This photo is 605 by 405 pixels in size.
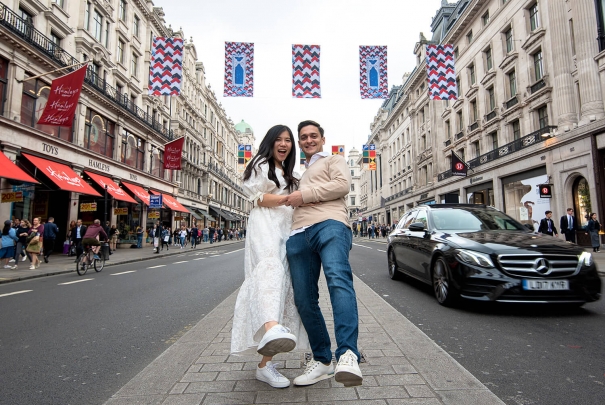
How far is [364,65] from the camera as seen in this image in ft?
45.5

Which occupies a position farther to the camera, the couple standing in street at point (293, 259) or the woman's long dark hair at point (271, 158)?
the woman's long dark hair at point (271, 158)

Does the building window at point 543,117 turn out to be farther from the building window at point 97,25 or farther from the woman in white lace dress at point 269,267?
the building window at point 97,25

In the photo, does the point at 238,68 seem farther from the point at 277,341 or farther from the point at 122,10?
the point at 122,10

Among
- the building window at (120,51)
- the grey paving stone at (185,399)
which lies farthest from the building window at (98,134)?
the grey paving stone at (185,399)

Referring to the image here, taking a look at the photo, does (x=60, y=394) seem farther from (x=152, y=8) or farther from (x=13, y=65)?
(x=152, y=8)

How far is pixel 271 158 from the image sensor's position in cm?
269

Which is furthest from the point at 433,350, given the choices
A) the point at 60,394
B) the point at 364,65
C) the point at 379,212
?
the point at 379,212

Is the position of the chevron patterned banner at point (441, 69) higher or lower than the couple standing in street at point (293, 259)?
higher

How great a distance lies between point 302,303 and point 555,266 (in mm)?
3851

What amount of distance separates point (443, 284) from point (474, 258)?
81 centimetres

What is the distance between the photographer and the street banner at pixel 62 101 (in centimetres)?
1436

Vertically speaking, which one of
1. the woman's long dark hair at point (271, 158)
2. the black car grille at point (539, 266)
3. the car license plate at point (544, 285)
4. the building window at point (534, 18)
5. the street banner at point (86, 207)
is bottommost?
the car license plate at point (544, 285)

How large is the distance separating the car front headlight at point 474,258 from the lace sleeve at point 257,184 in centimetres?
→ 341

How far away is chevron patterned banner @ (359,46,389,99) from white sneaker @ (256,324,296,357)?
12852mm
